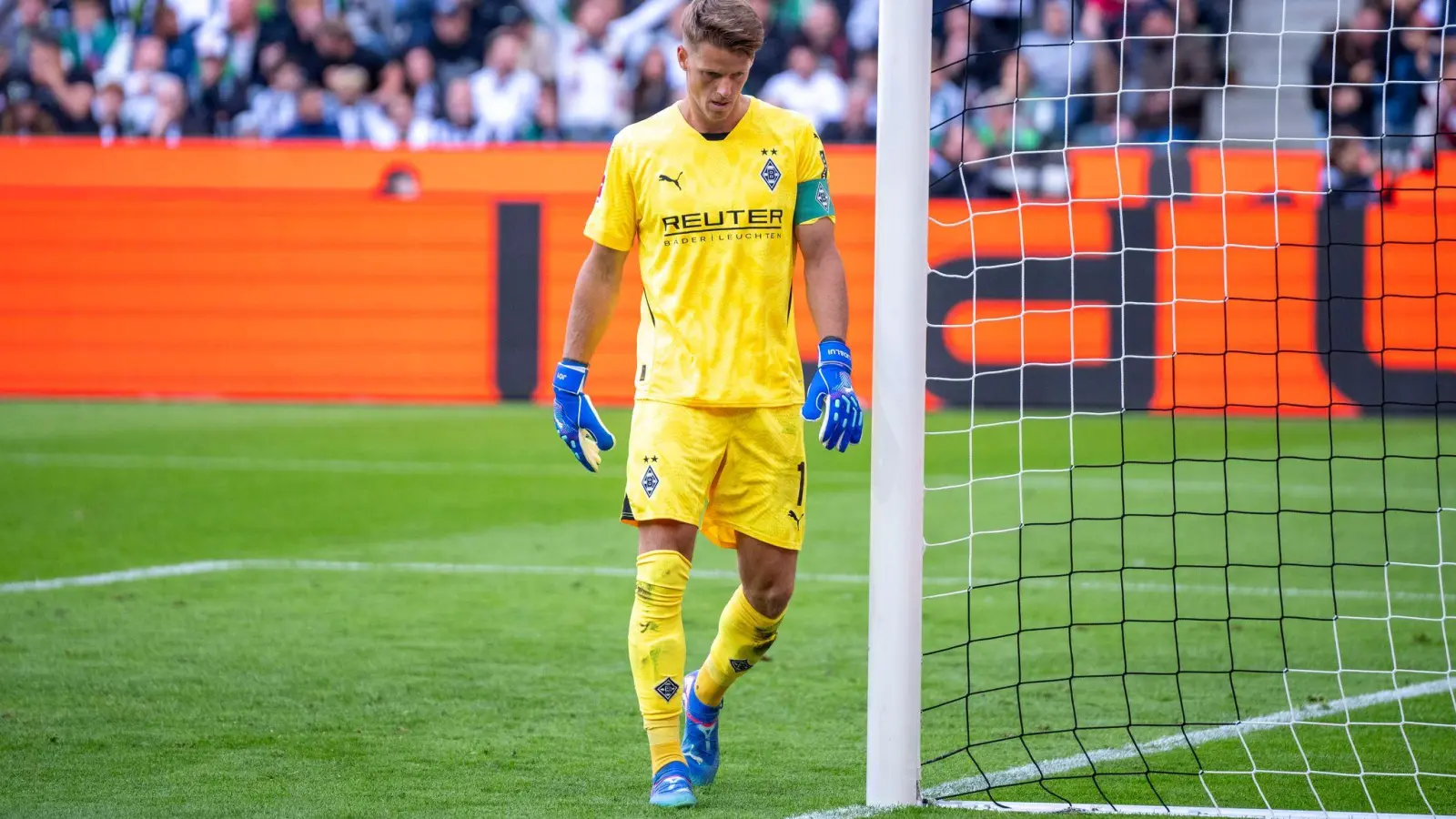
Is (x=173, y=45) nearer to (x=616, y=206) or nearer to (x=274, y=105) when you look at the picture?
(x=274, y=105)

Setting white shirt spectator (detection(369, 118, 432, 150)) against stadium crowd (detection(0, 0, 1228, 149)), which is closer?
stadium crowd (detection(0, 0, 1228, 149))

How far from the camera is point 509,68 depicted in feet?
57.8

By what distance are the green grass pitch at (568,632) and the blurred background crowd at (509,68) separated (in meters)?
5.59

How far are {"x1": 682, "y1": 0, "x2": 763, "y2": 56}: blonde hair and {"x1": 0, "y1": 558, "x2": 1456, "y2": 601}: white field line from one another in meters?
3.86

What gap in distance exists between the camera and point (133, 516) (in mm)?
9133

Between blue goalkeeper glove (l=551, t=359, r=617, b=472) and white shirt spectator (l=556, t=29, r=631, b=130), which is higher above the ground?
white shirt spectator (l=556, t=29, r=631, b=130)

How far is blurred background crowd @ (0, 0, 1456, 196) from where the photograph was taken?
54.1 feet

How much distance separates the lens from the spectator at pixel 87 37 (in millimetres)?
18406

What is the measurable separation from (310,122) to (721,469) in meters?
13.4

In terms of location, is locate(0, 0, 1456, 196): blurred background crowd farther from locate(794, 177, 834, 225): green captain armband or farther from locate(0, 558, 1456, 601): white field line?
locate(794, 177, 834, 225): green captain armband

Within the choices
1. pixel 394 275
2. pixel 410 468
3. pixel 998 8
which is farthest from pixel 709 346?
pixel 998 8

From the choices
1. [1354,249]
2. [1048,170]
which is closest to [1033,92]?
[1048,170]

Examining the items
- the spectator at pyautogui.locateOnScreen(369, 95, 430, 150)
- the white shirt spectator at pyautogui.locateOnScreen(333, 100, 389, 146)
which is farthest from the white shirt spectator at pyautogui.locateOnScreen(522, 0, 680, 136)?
the white shirt spectator at pyautogui.locateOnScreen(333, 100, 389, 146)

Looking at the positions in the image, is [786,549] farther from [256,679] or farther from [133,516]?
[133,516]
